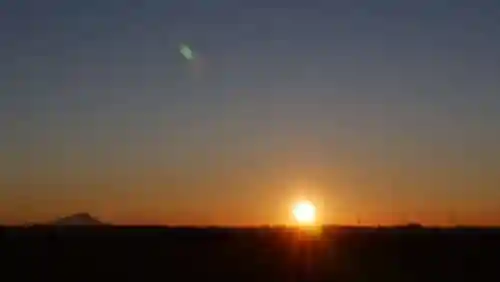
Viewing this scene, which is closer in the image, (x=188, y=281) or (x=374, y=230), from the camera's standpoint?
(x=188, y=281)

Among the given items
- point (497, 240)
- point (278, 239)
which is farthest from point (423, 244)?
point (278, 239)

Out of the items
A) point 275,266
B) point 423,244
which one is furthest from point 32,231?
point 423,244

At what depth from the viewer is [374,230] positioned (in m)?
68.7

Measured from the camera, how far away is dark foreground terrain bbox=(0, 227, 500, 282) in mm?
53781

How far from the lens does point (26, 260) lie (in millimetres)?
54500

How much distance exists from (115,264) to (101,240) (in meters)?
3.66

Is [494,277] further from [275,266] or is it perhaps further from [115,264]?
[115,264]

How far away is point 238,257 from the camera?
5625 cm

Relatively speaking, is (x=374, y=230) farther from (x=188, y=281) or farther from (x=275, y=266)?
(x=188, y=281)

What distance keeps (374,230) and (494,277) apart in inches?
572

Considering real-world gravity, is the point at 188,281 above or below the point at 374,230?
below

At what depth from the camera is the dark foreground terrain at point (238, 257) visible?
5378 cm

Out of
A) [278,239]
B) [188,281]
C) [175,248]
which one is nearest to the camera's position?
[188,281]

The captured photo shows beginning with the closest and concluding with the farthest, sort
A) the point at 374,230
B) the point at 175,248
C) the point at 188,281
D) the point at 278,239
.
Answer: the point at 188,281 → the point at 175,248 → the point at 278,239 → the point at 374,230
